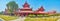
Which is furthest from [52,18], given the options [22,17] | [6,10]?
[6,10]

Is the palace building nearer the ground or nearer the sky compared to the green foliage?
nearer the ground

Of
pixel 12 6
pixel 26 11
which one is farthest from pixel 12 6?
pixel 26 11

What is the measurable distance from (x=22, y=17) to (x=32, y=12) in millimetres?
105

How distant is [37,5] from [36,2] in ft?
0.10

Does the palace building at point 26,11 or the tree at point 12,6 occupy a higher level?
the tree at point 12,6

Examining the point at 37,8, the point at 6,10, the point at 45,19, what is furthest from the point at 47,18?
the point at 6,10

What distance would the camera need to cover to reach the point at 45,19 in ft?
4.63

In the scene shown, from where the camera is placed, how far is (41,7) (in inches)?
55.6

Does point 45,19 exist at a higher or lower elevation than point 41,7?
lower

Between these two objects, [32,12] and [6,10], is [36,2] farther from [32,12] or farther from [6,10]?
[6,10]

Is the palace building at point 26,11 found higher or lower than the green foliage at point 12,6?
lower

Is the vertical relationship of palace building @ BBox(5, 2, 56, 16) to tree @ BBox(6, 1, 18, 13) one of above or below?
below

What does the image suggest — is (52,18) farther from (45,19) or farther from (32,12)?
(32,12)

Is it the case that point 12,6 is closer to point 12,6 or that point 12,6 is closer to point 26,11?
point 12,6
